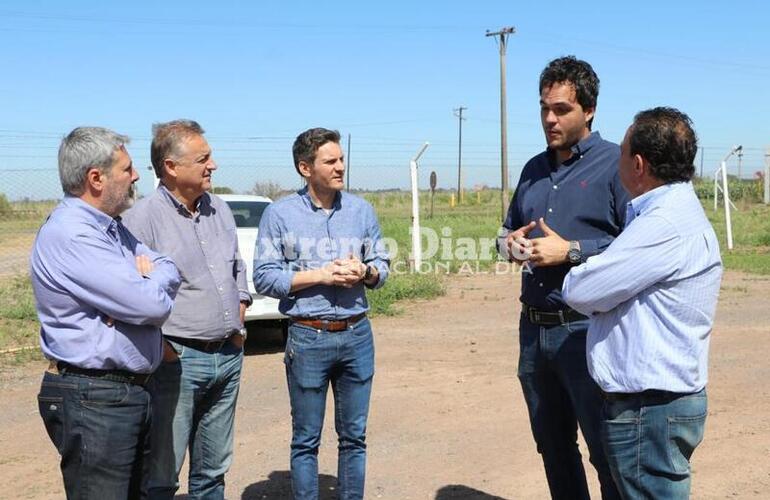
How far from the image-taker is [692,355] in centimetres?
279

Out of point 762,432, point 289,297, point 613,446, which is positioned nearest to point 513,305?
point 762,432

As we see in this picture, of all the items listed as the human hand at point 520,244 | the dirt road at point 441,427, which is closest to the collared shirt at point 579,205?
the human hand at point 520,244

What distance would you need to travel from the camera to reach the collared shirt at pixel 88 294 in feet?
9.32

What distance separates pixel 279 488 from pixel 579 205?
2493mm

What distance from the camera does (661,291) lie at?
2.77 metres

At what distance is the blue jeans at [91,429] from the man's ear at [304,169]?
147 centimetres

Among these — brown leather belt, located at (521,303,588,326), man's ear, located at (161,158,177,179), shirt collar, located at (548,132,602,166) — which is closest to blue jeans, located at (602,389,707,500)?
brown leather belt, located at (521,303,588,326)

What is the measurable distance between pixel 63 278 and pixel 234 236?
1.23 metres

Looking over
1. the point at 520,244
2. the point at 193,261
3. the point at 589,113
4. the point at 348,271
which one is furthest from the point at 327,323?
the point at 589,113

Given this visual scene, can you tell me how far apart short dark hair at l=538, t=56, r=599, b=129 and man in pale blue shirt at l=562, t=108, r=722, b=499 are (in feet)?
2.45

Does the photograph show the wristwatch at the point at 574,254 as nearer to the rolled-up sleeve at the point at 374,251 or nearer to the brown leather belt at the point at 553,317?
the brown leather belt at the point at 553,317

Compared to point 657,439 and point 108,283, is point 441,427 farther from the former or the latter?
point 108,283

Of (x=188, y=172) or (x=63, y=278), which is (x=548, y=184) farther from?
(x=63, y=278)

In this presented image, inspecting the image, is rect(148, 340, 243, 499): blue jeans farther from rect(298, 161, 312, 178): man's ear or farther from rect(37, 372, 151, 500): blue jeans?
rect(298, 161, 312, 178): man's ear
